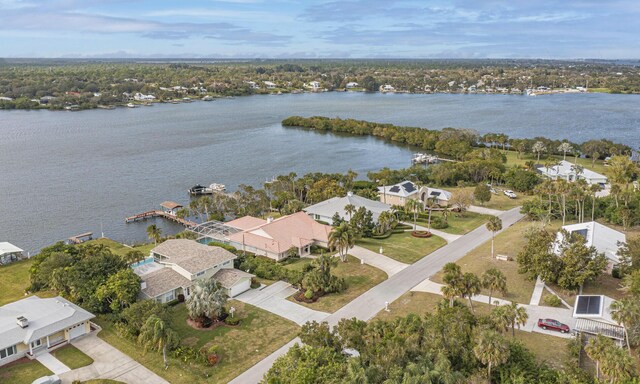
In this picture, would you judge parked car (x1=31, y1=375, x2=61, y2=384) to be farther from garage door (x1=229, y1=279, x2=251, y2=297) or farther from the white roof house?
the white roof house

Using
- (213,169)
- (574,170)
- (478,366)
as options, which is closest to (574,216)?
(574,170)

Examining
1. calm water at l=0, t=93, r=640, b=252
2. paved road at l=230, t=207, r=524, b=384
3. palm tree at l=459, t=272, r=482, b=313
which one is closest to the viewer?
paved road at l=230, t=207, r=524, b=384

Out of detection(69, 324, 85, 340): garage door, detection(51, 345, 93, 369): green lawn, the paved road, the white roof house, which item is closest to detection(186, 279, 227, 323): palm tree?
the paved road

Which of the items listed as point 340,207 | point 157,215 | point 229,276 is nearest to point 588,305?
point 229,276

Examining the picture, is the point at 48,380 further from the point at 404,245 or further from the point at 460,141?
the point at 460,141

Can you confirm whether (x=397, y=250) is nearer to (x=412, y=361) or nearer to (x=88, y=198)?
(x=412, y=361)
